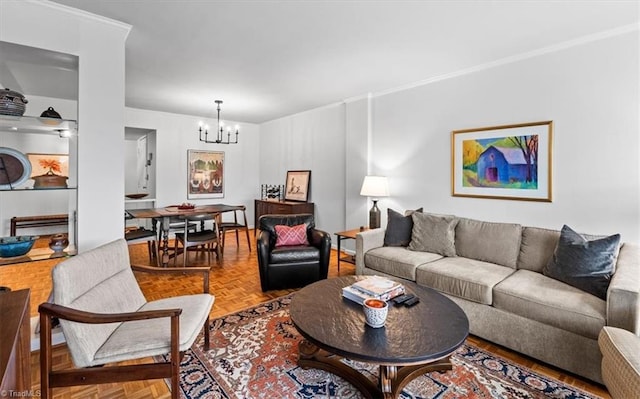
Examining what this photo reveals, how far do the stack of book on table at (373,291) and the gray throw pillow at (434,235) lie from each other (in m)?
1.15

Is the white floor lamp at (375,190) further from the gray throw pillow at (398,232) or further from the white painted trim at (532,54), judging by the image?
the white painted trim at (532,54)

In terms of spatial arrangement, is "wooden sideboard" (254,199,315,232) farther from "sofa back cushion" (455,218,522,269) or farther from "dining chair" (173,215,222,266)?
"sofa back cushion" (455,218,522,269)

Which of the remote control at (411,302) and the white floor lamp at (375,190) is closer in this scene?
the remote control at (411,302)

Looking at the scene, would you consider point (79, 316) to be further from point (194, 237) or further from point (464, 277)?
point (194, 237)

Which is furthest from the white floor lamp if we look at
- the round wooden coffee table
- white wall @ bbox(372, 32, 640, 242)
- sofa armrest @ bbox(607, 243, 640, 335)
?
sofa armrest @ bbox(607, 243, 640, 335)

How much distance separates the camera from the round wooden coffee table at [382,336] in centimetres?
146

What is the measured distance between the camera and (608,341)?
1489 mm

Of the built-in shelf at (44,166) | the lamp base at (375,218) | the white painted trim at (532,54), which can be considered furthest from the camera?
the lamp base at (375,218)

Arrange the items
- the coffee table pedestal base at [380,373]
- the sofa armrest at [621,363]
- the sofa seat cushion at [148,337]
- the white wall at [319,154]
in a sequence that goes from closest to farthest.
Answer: the sofa armrest at [621,363]
the sofa seat cushion at [148,337]
the coffee table pedestal base at [380,373]
the white wall at [319,154]

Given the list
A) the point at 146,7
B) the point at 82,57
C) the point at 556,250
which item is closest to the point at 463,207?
the point at 556,250

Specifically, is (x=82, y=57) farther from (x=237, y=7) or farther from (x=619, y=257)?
(x=619, y=257)

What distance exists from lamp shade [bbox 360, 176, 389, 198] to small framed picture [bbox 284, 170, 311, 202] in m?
1.87

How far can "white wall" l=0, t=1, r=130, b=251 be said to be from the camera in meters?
2.25

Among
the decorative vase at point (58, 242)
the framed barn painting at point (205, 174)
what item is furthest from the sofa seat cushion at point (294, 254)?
the framed barn painting at point (205, 174)
